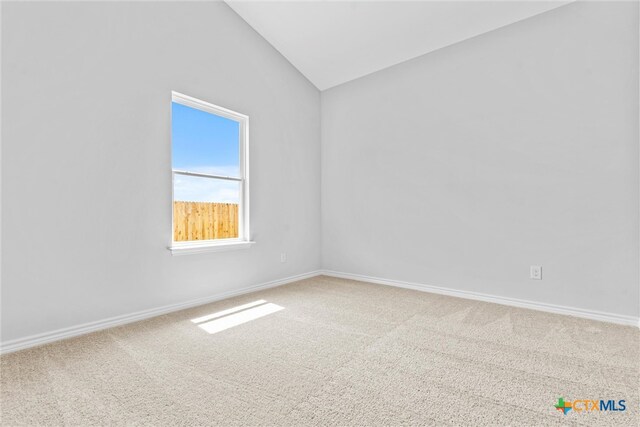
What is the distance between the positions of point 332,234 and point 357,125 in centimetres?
149

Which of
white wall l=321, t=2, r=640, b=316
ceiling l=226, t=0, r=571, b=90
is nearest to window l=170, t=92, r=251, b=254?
ceiling l=226, t=0, r=571, b=90

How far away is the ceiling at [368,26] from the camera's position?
113 inches

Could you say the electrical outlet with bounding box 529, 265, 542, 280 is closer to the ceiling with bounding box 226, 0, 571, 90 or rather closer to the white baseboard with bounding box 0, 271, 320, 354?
the ceiling with bounding box 226, 0, 571, 90

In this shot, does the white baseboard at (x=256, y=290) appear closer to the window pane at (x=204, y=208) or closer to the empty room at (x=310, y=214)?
the empty room at (x=310, y=214)

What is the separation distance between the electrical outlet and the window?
2772 millimetres

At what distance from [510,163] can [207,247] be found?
298 centimetres

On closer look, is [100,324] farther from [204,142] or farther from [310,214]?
[310,214]

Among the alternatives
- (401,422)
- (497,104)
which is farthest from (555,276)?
(401,422)

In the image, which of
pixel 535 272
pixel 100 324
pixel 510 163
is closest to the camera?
pixel 100 324

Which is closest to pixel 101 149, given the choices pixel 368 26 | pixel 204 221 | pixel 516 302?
pixel 204 221

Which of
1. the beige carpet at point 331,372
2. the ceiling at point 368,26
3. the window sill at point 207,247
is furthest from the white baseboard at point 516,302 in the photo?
the ceiling at point 368,26

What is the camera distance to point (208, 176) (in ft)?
10.5

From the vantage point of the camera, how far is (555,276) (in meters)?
2.78

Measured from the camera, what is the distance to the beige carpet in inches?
54.2
